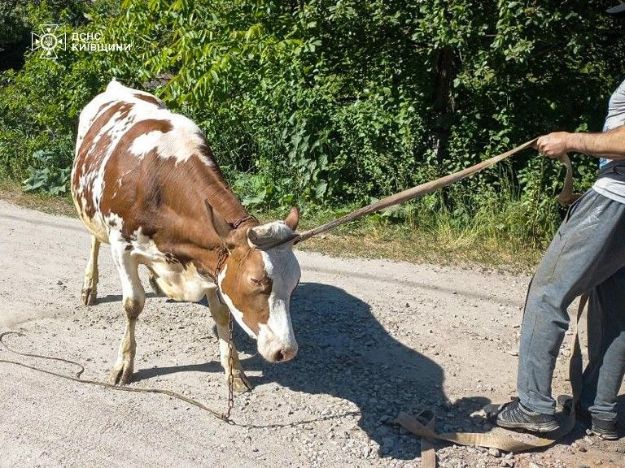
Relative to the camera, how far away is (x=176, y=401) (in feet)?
15.9

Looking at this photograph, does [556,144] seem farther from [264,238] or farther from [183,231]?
[183,231]

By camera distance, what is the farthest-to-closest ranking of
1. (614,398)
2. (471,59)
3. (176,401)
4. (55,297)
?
(471,59), (55,297), (176,401), (614,398)

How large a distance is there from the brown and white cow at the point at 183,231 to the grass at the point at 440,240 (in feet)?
10.0

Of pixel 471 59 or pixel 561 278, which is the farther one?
pixel 471 59

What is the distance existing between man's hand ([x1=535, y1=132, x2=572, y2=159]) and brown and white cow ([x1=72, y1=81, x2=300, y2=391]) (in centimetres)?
142

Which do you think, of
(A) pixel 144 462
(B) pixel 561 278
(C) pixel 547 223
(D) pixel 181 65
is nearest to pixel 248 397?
(A) pixel 144 462

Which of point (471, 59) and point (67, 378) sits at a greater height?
point (471, 59)

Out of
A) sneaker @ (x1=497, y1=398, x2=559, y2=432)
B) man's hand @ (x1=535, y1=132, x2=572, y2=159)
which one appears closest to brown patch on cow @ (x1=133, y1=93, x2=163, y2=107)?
man's hand @ (x1=535, y1=132, x2=572, y2=159)

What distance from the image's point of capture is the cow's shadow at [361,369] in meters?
4.67

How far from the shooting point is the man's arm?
383cm

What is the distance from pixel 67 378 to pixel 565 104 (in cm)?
629

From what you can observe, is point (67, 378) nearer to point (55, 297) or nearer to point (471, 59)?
point (55, 297)

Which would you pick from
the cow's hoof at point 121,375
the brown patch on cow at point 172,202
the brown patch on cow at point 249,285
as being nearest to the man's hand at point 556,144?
the brown patch on cow at point 249,285

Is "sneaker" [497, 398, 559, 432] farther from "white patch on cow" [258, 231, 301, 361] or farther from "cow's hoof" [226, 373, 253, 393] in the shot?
"cow's hoof" [226, 373, 253, 393]
